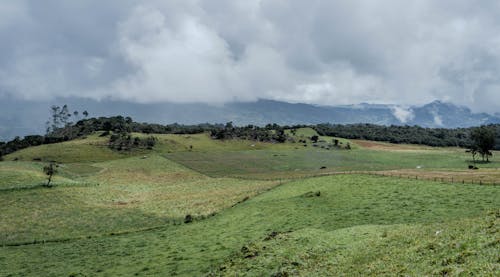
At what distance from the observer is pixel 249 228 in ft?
173

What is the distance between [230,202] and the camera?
78625mm

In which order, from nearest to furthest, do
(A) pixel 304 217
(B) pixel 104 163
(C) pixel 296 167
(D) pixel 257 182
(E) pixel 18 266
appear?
(E) pixel 18 266 < (A) pixel 304 217 < (D) pixel 257 182 < (C) pixel 296 167 < (B) pixel 104 163

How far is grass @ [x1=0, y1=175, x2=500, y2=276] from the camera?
31.8 m

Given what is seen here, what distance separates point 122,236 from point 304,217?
3015cm

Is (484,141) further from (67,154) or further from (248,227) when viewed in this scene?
(67,154)

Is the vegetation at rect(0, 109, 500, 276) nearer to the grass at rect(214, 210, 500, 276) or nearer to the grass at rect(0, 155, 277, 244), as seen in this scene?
the grass at rect(214, 210, 500, 276)

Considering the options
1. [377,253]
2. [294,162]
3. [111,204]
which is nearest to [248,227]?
[377,253]

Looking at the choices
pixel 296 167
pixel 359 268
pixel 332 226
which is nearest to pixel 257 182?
pixel 296 167

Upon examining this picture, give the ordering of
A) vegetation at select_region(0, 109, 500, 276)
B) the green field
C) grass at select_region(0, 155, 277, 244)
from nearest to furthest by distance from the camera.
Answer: the green field < vegetation at select_region(0, 109, 500, 276) < grass at select_region(0, 155, 277, 244)

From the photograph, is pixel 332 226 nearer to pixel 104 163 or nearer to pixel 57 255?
pixel 57 255

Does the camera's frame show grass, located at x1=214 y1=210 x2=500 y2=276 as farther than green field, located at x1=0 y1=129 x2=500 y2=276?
No

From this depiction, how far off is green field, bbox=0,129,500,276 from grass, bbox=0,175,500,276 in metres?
0.16

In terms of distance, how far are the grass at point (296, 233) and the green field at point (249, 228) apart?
0.16 metres

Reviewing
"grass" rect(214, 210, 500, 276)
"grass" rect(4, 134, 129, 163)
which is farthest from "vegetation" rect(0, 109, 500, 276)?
"grass" rect(4, 134, 129, 163)
